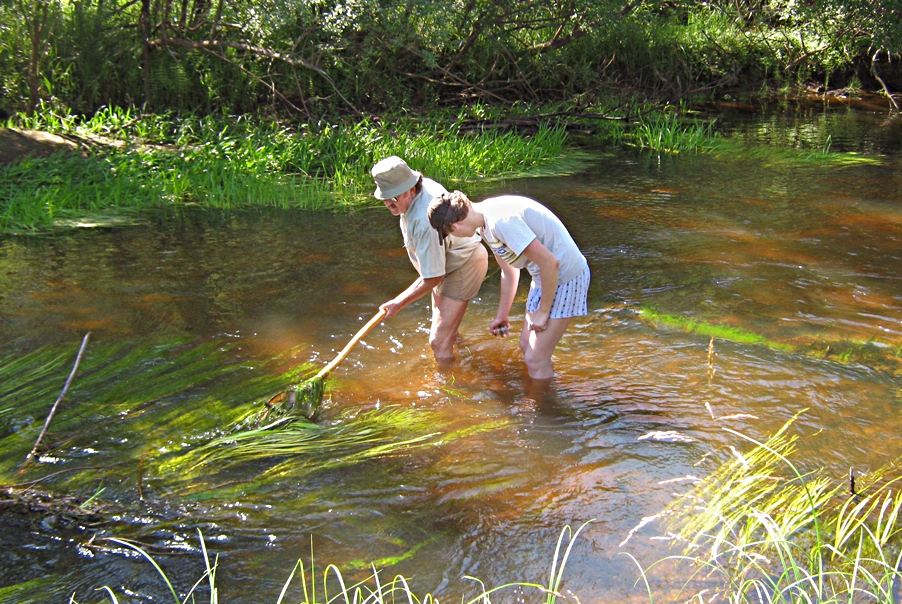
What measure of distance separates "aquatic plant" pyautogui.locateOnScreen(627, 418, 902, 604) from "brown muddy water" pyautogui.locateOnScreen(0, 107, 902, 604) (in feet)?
0.40

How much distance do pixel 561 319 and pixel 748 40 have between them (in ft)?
47.2

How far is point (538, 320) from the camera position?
410 cm

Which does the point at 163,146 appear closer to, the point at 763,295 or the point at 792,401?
the point at 763,295

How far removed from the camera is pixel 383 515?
3334mm

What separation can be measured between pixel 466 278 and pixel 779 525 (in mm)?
2135

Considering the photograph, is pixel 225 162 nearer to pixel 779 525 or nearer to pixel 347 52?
pixel 347 52

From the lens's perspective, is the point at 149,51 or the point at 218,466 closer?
the point at 218,466

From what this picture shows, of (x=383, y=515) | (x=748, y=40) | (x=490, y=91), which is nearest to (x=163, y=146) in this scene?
(x=490, y=91)

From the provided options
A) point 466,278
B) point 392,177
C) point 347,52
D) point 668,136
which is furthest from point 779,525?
point 347,52

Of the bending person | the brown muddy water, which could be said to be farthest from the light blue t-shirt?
the brown muddy water

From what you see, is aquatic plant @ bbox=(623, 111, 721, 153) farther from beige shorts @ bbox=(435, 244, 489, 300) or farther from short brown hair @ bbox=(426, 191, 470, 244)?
short brown hair @ bbox=(426, 191, 470, 244)

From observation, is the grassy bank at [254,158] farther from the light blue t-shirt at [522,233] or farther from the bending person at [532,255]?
the light blue t-shirt at [522,233]

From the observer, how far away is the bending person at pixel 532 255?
11.8ft

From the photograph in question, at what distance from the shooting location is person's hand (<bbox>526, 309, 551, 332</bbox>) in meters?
4.06
